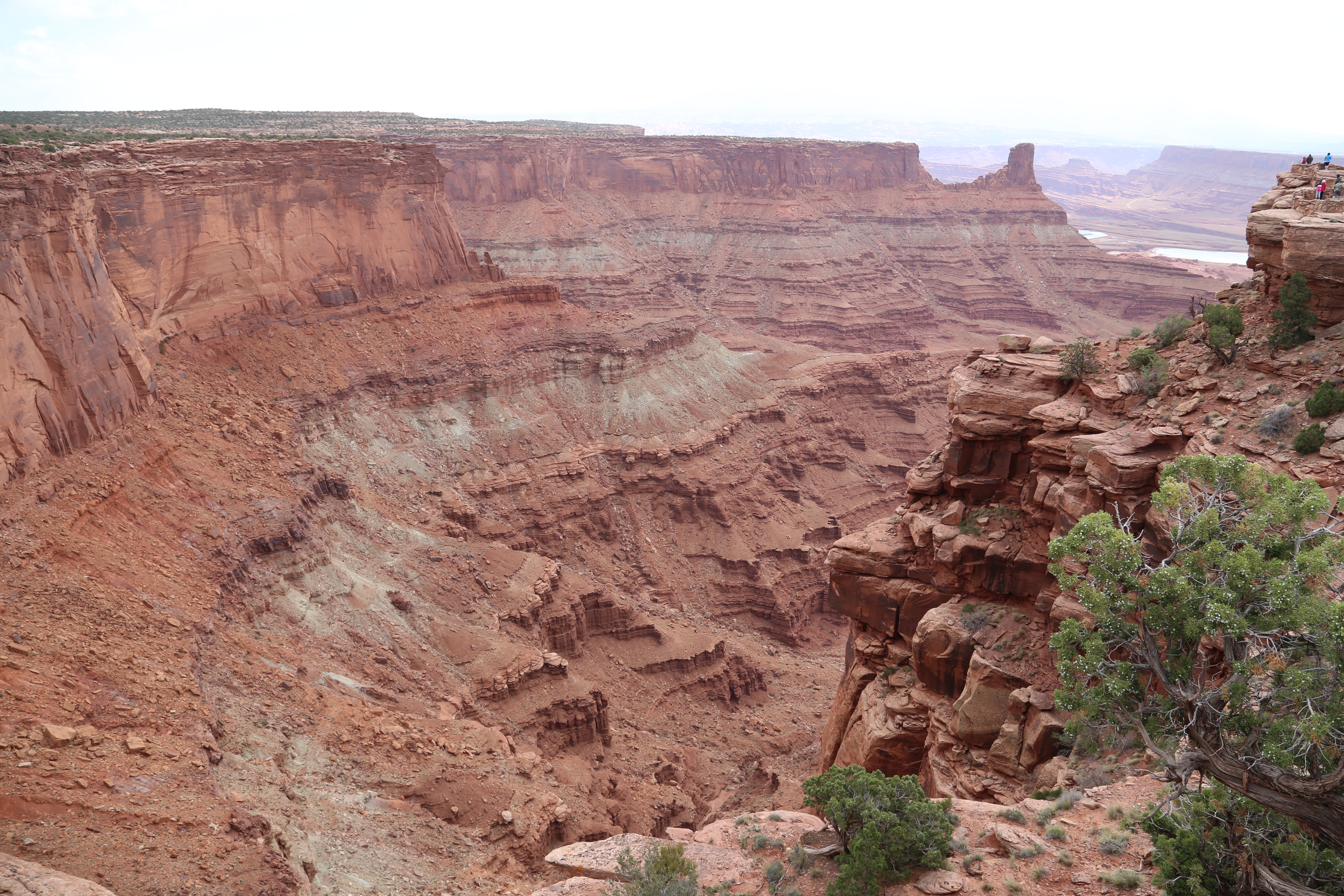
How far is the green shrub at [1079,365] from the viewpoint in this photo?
80.2 feet

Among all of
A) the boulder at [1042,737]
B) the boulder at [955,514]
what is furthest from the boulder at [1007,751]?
the boulder at [955,514]

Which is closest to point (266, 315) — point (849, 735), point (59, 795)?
point (59, 795)

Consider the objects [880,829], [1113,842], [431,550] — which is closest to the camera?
[1113,842]

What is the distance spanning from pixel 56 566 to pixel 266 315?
26430mm

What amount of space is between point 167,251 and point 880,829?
43498 mm

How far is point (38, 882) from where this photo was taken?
14781 mm

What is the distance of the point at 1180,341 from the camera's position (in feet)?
79.9

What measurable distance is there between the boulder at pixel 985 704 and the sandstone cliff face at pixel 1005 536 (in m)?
0.05

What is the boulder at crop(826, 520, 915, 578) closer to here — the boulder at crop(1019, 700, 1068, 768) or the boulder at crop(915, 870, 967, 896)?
the boulder at crop(1019, 700, 1068, 768)

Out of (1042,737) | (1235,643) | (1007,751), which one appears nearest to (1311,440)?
(1235,643)

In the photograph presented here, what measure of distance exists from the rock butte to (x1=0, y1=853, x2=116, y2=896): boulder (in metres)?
1.03

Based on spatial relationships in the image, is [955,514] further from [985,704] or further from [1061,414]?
[985,704]

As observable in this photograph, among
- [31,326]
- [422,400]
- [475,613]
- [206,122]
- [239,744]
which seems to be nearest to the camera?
[239,744]

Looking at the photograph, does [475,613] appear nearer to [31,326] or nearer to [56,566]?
[56,566]
